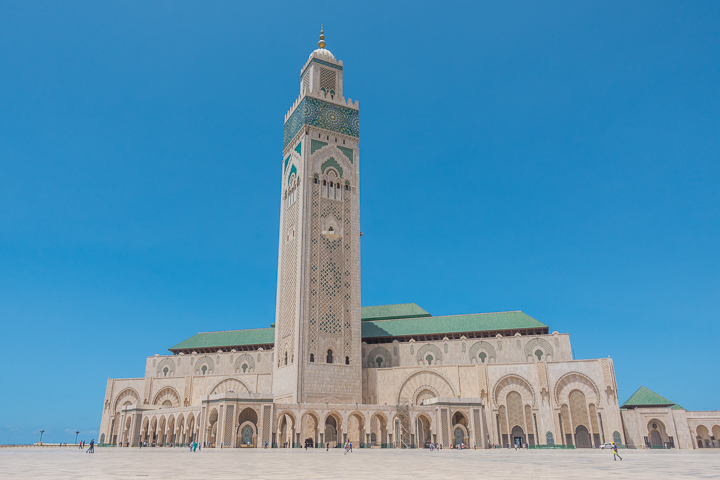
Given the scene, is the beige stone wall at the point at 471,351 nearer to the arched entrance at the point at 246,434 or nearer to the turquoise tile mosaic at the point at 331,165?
the arched entrance at the point at 246,434

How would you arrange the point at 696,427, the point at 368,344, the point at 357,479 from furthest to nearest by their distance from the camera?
the point at 368,344
the point at 696,427
the point at 357,479

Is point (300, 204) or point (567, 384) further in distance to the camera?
point (300, 204)

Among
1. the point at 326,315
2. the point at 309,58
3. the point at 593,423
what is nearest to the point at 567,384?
the point at 593,423

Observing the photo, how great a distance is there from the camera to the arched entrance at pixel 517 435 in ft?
110

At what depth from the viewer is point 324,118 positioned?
40812 mm

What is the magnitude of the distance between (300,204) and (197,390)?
16.5 metres

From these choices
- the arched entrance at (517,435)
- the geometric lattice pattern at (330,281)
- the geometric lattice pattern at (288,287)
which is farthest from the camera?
the geometric lattice pattern at (288,287)

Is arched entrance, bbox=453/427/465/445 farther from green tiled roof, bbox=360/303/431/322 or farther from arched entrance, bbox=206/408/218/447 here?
arched entrance, bbox=206/408/218/447

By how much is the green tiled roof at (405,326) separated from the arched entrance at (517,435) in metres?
7.33

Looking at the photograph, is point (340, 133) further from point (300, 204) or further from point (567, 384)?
point (567, 384)

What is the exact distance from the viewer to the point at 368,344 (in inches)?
1606

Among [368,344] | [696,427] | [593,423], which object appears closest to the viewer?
[593,423]

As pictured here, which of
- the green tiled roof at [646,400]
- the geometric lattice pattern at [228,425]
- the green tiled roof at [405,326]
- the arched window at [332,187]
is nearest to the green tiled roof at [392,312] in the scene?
the green tiled roof at [405,326]

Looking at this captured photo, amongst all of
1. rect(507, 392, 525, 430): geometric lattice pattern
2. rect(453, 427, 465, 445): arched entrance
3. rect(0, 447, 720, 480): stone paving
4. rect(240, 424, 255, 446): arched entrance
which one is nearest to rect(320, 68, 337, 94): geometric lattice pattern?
rect(240, 424, 255, 446): arched entrance
